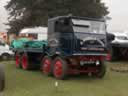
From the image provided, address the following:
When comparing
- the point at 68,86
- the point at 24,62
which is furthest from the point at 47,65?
the point at 24,62

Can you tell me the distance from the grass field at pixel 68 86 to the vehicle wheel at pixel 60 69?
248 millimetres

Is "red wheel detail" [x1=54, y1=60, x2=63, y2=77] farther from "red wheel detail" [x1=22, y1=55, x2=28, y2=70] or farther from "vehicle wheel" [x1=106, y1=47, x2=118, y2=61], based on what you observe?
"vehicle wheel" [x1=106, y1=47, x2=118, y2=61]

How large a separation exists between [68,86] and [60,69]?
154 centimetres

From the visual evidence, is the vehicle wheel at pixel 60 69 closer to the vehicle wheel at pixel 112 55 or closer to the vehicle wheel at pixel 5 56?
the vehicle wheel at pixel 112 55

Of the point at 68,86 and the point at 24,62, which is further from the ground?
the point at 24,62

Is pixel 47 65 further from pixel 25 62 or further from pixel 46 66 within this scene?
pixel 25 62

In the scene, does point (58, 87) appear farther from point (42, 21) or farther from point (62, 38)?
point (42, 21)

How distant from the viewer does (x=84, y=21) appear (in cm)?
1431

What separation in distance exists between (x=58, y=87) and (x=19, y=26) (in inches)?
1217

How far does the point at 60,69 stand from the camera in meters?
13.9

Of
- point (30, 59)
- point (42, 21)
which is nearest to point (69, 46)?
A: point (30, 59)

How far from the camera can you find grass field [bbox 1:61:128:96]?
11.2 metres

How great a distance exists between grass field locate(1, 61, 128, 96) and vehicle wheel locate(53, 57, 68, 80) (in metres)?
0.25

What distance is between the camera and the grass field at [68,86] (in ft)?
36.6
